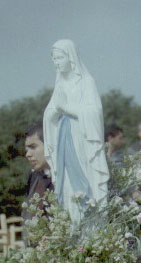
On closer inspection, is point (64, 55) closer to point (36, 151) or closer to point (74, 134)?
point (74, 134)

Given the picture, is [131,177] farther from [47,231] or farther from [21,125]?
[21,125]

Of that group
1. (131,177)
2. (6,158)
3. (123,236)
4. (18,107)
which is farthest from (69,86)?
(18,107)

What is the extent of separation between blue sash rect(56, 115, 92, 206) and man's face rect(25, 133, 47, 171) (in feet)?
1.73

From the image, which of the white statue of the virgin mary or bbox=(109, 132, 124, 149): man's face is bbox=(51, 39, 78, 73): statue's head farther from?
bbox=(109, 132, 124, 149): man's face

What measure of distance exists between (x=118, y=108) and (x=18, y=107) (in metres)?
5.24

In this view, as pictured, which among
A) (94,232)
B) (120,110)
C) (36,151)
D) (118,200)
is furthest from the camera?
(120,110)

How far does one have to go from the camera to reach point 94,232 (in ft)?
15.0

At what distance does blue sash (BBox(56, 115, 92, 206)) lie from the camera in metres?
4.67

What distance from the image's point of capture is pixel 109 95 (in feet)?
49.8

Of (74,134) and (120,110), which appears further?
(120,110)

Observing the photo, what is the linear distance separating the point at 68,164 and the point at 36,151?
0.62 meters

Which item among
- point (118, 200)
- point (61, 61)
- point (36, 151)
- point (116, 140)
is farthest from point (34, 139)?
point (116, 140)

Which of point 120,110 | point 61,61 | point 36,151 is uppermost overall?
point 120,110

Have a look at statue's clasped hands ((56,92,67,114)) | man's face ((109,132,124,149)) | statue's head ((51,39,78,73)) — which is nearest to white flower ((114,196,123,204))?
statue's clasped hands ((56,92,67,114))
